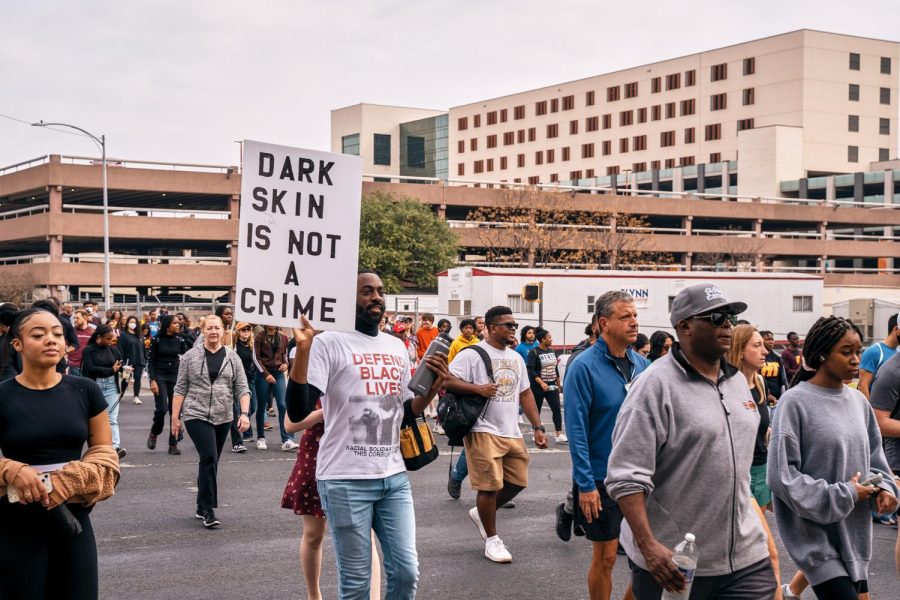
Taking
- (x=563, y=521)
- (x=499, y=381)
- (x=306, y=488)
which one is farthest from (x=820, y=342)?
(x=499, y=381)

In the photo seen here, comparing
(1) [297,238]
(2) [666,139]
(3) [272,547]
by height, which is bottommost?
(3) [272,547]

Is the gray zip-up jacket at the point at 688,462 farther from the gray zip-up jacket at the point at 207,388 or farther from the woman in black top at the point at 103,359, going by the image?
the woman in black top at the point at 103,359

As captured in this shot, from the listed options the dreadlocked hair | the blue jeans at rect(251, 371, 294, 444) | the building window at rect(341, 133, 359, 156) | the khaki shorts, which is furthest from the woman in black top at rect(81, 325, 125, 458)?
the building window at rect(341, 133, 359, 156)

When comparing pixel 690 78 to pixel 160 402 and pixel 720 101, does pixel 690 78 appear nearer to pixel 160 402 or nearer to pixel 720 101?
pixel 720 101

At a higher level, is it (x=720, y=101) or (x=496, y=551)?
(x=720, y=101)

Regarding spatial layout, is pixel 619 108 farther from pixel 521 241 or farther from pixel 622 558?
pixel 622 558

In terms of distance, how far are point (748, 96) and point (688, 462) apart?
291ft

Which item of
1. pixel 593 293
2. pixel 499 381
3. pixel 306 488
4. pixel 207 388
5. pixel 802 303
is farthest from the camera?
pixel 802 303

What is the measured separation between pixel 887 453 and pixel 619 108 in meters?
90.1

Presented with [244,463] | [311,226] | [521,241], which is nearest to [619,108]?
[521,241]

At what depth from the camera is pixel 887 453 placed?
6801 mm

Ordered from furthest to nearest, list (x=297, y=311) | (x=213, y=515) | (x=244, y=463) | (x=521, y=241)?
(x=521, y=241) < (x=244, y=463) < (x=213, y=515) < (x=297, y=311)

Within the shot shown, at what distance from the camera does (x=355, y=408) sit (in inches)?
207

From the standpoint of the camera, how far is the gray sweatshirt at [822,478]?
466 cm
